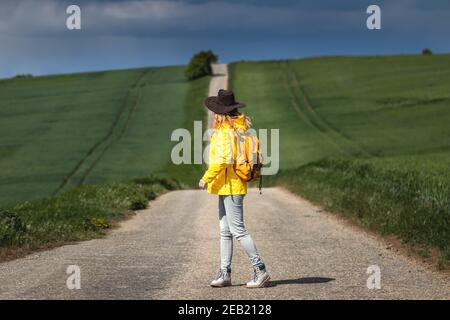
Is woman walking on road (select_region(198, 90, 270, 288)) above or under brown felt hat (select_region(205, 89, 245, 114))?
under

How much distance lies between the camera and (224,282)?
10.3 metres

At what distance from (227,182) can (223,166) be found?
0.23m

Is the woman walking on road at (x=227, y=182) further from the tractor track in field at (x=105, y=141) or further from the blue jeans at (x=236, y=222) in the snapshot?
the tractor track in field at (x=105, y=141)

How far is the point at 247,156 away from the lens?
10.3 metres

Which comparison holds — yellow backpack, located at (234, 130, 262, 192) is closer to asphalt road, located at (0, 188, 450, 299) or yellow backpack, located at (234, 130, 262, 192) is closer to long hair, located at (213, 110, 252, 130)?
long hair, located at (213, 110, 252, 130)

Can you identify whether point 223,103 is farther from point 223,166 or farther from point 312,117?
point 312,117

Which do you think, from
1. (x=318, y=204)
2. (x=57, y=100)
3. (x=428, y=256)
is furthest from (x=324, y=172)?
(x=57, y=100)

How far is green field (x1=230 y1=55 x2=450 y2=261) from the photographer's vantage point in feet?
60.4

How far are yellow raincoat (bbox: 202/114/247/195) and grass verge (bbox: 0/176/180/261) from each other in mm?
5124

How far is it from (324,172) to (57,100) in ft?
171

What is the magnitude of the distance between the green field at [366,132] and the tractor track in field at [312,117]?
80 millimetres

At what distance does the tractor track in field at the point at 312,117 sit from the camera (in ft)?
172

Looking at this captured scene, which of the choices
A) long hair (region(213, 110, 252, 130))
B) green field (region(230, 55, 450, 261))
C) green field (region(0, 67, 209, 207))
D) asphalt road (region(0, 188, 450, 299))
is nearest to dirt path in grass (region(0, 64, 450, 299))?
asphalt road (region(0, 188, 450, 299))

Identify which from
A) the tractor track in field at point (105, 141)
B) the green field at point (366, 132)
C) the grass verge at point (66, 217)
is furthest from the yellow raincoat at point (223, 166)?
the tractor track in field at point (105, 141)
